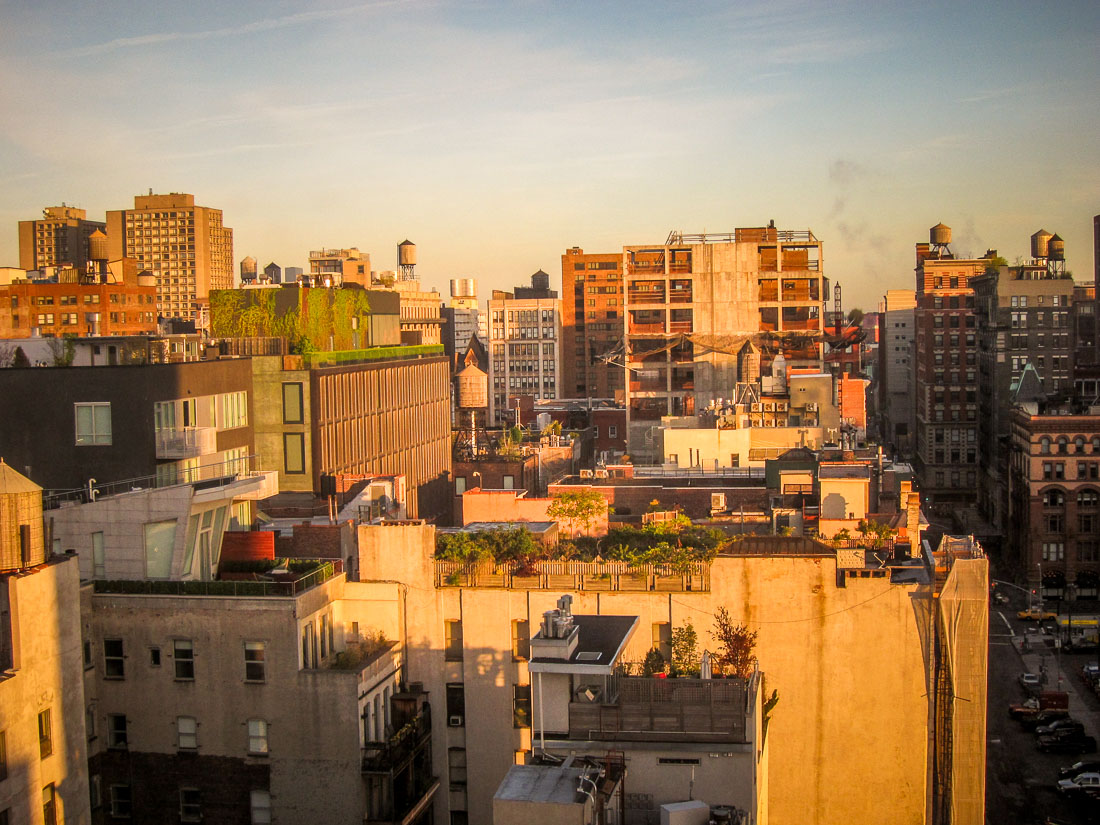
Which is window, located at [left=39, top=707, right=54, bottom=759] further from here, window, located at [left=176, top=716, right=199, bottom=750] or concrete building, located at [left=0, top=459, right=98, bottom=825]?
window, located at [left=176, top=716, right=199, bottom=750]

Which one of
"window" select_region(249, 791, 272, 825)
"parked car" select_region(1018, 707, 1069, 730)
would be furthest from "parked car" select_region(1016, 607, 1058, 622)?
"window" select_region(249, 791, 272, 825)

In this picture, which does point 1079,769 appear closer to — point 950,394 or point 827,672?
point 827,672

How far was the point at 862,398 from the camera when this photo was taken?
118 metres

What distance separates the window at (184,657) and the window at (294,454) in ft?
125

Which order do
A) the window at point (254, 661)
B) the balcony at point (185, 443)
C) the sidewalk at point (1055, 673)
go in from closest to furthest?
the window at point (254, 661) → the balcony at point (185, 443) → the sidewalk at point (1055, 673)

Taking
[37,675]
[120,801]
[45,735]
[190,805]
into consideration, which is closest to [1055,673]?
[190,805]

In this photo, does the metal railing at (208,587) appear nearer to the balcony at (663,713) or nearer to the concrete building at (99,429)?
the concrete building at (99,429)

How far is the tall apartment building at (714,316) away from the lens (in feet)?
391

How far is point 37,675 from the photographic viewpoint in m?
28.1

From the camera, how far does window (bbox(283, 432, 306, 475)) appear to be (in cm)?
7050

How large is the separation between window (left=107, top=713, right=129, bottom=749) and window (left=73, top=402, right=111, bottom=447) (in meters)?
13.8

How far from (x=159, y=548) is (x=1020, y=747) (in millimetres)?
55423

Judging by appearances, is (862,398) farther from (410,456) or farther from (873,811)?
(873,811)

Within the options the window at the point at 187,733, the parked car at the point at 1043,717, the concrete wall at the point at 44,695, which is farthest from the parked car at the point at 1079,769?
the concrete wall at the point at 44,695
